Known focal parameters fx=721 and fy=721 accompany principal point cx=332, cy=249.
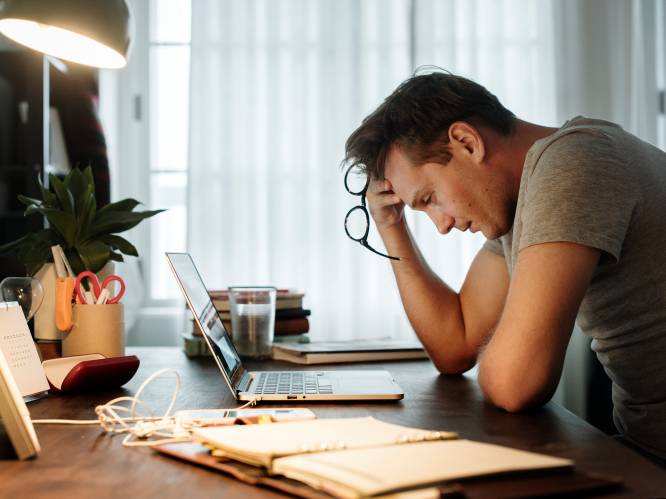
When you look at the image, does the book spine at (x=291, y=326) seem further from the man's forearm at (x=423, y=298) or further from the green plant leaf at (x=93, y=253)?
the green plant leaf at (x=93, y=253)

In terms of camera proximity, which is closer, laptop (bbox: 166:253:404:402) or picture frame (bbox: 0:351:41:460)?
picture frame (bbox: 0:351:41:460)

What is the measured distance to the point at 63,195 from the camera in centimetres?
142

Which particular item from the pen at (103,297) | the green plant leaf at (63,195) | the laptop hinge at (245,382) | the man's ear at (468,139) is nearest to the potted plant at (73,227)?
the green plant leaf at (63,195)

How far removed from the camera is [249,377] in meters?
1.30

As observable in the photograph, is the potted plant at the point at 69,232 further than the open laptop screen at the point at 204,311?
Yes

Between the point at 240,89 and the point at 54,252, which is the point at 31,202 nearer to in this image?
the point at 54,252

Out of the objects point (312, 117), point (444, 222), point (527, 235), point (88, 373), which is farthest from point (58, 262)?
point (312, 117)

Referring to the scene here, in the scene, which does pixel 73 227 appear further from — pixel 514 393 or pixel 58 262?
pixel 514 393

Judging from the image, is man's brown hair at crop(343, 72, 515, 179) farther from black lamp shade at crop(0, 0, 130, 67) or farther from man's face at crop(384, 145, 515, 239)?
black lamp shade at crop(0, 0, 130, 67)

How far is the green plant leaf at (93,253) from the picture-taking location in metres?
1.46

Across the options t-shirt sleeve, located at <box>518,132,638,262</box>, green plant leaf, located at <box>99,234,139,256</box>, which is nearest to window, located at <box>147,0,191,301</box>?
green plant leaf, located at <box>99,234,139,256</box>

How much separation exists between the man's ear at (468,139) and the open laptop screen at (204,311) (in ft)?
1.78

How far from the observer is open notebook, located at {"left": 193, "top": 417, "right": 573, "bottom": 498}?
58 cm

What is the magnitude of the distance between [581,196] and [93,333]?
90 centimetres
